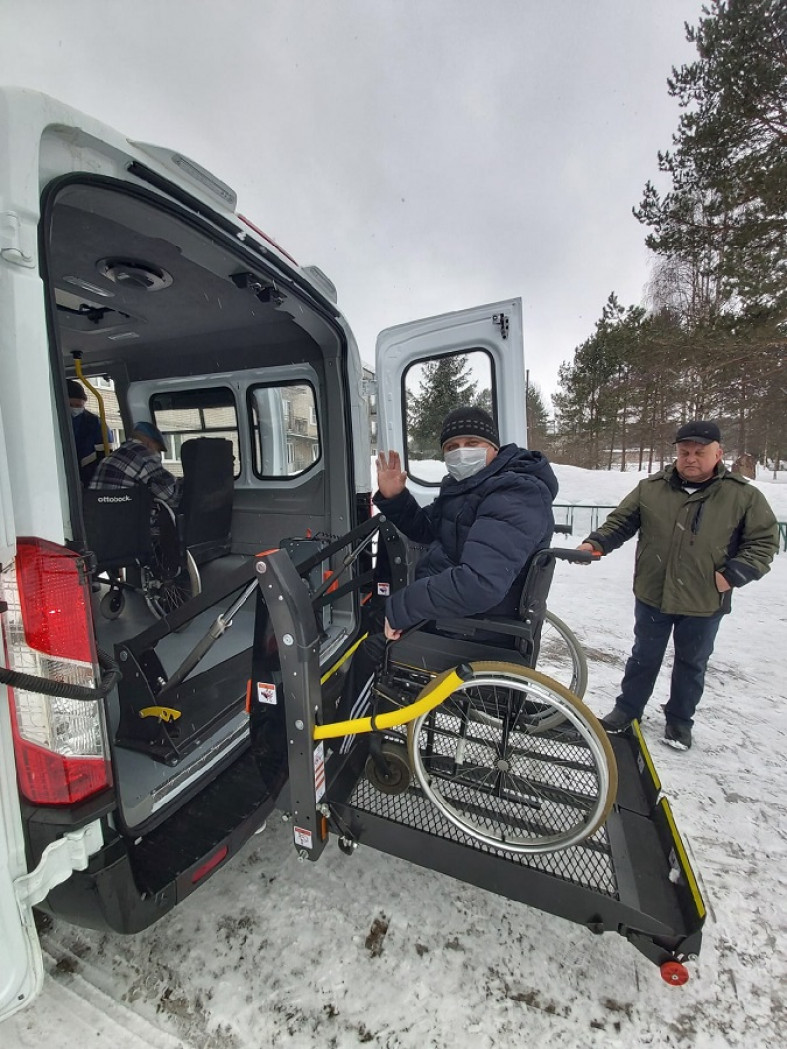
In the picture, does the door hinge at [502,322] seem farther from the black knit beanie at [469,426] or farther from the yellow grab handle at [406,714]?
the yellow grab handle at [406,714]

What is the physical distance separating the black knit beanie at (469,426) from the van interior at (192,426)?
3.03ft

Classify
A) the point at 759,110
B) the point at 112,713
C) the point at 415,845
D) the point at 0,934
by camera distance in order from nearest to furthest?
the point at 0,934 → the point at 415,845 → the point at 112,713 → the point at 759,110

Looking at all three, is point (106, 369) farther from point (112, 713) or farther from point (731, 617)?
point (731, 617)

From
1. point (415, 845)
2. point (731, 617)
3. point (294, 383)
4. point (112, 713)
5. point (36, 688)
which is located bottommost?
point (731, 617)

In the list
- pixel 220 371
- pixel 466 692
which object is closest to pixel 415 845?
pixel 466 692

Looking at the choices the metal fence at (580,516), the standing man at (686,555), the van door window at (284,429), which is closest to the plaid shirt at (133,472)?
the van door window at (284,429)

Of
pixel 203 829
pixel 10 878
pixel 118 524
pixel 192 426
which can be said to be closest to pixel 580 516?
pixel 192 426

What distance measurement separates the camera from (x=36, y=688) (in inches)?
41.6

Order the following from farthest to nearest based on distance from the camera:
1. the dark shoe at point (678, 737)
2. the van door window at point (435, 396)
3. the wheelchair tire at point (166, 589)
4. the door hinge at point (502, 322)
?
the wheelchair tire at point (166, 589)
the van door window at point (435, 396)
the dark shoe at point (678, 737)
the door hinge at point (502, 322)

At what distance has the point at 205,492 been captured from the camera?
153 inches

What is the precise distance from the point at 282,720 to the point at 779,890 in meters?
2.27

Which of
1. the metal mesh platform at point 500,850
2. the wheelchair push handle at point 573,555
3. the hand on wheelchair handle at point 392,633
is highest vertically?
the wheelchair push handle at point 573,555

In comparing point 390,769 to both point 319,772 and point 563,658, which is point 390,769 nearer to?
point 319,772

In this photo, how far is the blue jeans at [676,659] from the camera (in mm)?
Answer: 2842
